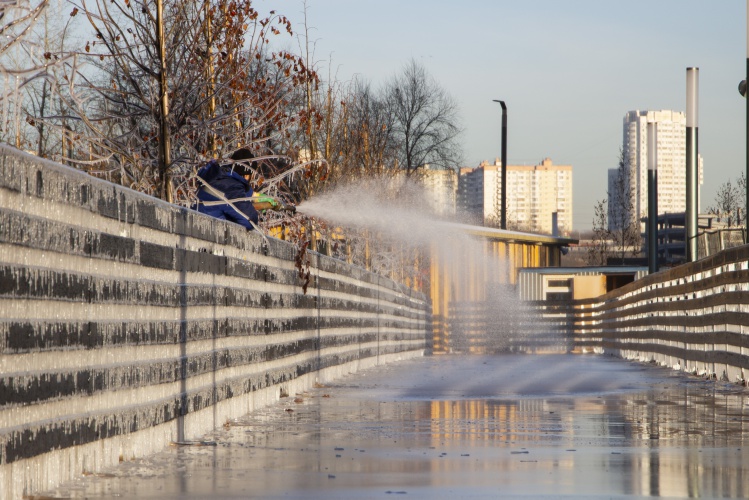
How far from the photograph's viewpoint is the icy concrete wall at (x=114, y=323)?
557 centimetres

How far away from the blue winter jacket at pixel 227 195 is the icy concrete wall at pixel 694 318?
5.51 meters

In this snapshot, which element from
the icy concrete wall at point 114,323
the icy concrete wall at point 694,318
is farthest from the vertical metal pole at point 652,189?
the icy concrete wall at point 114,323

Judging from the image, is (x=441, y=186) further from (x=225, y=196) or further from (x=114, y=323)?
(x=114, y=323)

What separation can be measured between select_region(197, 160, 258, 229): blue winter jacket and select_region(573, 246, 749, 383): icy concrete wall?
5506 millimetres

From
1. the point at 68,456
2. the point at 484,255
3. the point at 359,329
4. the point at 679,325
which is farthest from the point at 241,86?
the point at 484,255

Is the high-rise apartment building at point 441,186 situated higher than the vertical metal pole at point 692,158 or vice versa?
the high-rise apartment building at point 441,186

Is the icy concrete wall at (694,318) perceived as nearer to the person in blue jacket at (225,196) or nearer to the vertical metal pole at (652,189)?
the vertical metal pole at (652,189)

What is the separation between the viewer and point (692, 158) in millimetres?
Result: 27891

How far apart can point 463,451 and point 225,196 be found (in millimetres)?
4897

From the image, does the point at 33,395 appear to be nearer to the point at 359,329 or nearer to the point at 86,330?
the point at 86,330

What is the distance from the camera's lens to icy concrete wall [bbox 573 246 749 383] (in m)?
14.8

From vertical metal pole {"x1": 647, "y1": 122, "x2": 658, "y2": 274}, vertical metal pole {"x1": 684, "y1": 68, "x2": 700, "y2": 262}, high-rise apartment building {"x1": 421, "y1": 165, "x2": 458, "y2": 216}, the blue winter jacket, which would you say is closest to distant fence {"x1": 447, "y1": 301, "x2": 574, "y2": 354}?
vertical metal pole {"x1": 647, "y1": 122, "x2": 658, "y2": 274}

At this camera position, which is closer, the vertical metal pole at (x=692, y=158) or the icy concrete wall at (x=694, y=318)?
the icy concrete wall at (x=694, y=318)

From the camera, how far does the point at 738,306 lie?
14633 mm
